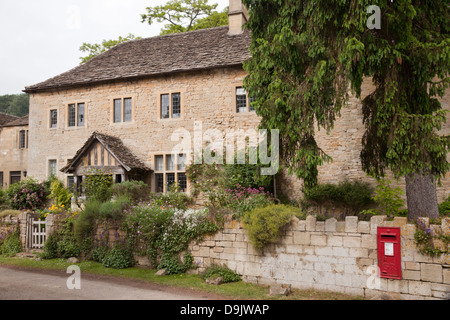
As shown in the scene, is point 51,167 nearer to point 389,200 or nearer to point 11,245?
point 11,245

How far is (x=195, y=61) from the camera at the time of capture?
15828mm

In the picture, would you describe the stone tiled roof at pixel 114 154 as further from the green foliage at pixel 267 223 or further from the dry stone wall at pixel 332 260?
the green foliage at pixel 267 223

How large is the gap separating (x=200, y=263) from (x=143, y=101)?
9668mm

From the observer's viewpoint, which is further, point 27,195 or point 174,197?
point 27,195

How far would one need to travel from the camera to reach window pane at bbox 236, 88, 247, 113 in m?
14.9

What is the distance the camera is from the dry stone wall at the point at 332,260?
6676 mm

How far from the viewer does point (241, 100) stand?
49.2ft

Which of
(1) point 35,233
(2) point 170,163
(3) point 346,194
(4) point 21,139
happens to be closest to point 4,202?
(1) point 35,233

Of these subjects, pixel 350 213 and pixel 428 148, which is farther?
pixel 350 213

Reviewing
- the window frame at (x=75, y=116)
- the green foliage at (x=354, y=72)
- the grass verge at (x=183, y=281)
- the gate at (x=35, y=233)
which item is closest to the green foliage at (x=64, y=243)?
the grass verge at (x=183, y=281)

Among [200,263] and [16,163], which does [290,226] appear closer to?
[200,263]

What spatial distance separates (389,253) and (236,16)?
45.1 ft

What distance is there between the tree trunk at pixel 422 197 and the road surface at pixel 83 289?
208 inches
